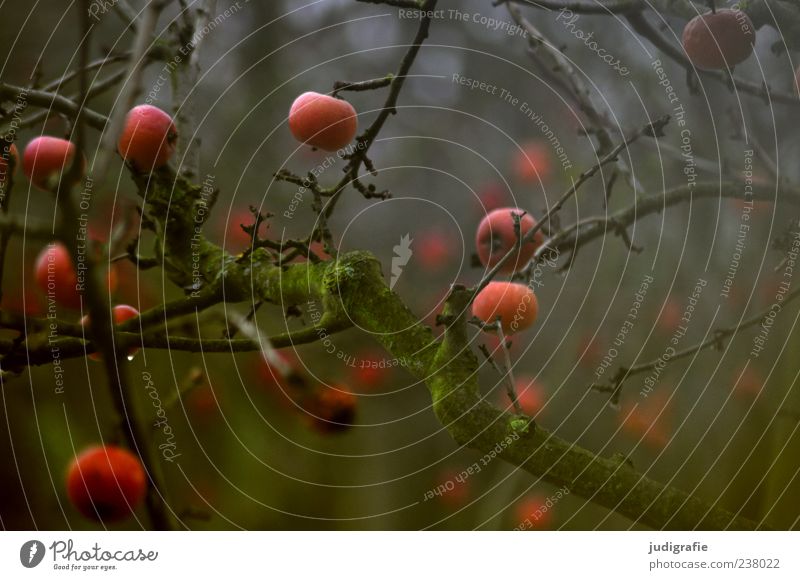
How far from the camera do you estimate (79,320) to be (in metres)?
0.48

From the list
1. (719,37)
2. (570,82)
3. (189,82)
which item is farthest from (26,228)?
(719,37)

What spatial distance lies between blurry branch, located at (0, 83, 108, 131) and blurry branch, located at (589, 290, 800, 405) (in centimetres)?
41

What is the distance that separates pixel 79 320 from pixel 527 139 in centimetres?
36

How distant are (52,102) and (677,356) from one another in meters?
0.50

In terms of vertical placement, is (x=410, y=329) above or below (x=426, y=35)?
below

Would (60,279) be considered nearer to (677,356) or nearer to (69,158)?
(69,158)

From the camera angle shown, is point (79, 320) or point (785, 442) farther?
point (785, 442)

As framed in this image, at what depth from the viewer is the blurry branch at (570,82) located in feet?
1.78

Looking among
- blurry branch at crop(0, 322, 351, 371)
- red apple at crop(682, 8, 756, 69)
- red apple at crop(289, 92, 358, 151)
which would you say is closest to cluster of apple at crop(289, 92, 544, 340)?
red apple at crop(289, 92, 358, 151)

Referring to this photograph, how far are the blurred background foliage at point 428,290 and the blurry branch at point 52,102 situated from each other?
1 cm

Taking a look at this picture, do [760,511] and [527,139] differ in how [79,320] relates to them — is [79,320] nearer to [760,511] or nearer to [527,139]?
[527,139]

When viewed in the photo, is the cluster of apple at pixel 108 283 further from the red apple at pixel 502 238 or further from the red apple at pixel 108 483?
the red apple at pixel 502 238
